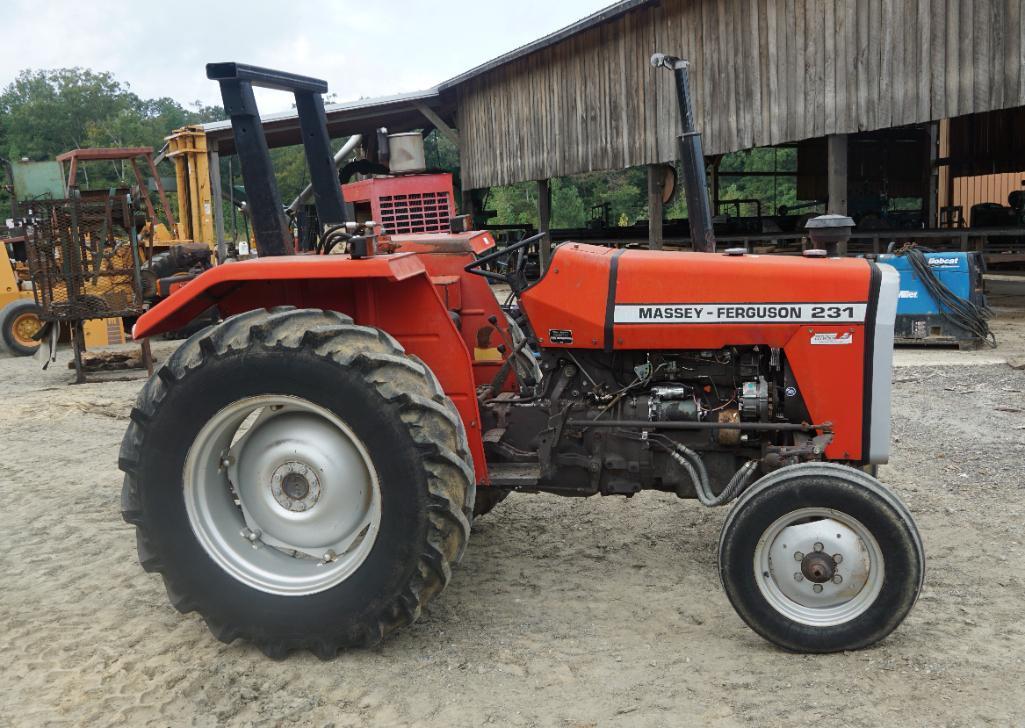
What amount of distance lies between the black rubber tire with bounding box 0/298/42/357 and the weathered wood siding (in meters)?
8.74

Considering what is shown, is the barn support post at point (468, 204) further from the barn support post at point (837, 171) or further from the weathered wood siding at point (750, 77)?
the barn support post at point (837, 171)

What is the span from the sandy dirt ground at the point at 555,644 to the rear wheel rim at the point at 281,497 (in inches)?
12.4

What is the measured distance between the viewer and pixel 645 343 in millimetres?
3447

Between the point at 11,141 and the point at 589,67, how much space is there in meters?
46.6

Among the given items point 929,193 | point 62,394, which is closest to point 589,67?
point 929,193

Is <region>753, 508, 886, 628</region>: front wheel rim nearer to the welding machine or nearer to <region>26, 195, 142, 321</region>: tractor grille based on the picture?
the welding machine

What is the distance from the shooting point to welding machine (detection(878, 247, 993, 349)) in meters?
9.22

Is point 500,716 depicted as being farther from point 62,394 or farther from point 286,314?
point 62,394

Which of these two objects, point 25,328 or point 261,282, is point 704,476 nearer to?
point 261,282

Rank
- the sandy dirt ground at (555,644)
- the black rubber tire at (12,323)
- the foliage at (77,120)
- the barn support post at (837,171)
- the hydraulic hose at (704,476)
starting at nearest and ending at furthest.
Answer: the sandy dirt ground at (555,644) < the hydraulic hose at (704,476) < the barn support post at (837,171) < the black rubber tire at (12,323) < the foliage at (77,120)

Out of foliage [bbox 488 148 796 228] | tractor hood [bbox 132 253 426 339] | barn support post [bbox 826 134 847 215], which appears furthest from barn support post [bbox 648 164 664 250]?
foliage [bbox 488 148 796 228]

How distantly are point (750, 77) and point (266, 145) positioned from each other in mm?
9655

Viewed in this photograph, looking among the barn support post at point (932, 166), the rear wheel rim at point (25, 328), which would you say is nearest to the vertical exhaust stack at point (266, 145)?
the rear wheel rim at point (25, 328)

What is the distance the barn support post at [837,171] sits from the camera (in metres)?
11.2
